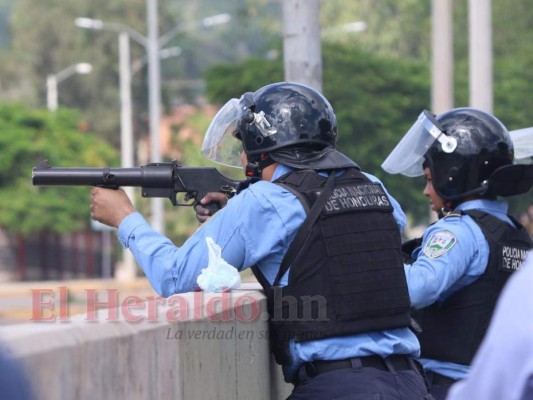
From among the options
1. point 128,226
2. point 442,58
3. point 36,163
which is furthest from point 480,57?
point 36,163

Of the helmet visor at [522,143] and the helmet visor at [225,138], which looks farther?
the helmet visor at [522,143]

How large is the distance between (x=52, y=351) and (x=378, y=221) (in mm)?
1968

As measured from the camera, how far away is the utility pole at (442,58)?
659 inches

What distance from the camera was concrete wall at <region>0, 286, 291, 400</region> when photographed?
7.89 feet

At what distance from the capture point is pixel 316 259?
3.96 meters

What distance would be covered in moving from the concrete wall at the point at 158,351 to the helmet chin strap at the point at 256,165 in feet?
1.44

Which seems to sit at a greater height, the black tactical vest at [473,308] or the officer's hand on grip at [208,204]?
the officer's hand on grip at [208,204]

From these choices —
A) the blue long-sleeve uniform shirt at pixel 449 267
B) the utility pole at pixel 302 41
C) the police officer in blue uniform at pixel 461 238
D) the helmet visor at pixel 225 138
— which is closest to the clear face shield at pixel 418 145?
the police officer in blue uniform at pixel 461 238

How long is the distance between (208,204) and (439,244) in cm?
96

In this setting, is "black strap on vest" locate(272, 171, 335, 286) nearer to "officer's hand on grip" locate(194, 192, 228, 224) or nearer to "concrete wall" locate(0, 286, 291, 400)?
"concrete wall" locate(0, 286, 291, 400)

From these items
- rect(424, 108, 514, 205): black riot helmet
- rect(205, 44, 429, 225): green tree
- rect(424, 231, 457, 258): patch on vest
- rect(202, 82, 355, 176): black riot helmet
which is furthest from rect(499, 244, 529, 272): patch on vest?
rect(205, 44, 429, 225): green tree

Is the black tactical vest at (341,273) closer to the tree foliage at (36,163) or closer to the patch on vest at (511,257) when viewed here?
the patch on vest at (511,257)

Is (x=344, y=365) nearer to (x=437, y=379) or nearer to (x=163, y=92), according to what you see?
(x=437, y=379)

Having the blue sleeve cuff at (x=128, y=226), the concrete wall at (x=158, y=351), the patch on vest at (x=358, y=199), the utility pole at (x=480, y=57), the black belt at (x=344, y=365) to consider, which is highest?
the utility pole at (x=480, y=57)
